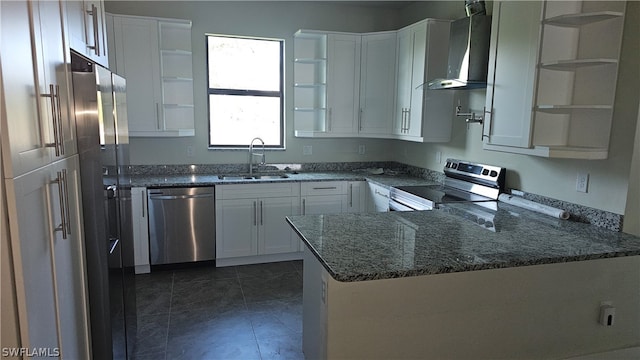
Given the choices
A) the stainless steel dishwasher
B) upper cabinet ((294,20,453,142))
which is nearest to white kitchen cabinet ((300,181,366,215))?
upper cabinet ((294,20,453,142))

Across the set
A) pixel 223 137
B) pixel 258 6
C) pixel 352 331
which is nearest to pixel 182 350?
pixel 352 331

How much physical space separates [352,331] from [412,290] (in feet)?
1.05

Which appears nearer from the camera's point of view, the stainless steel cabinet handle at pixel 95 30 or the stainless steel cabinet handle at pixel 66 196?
the stainless steel cabinet handle at pixel 66 196

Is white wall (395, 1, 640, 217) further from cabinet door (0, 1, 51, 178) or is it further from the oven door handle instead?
cabinet door (0, 1, 51, 178)

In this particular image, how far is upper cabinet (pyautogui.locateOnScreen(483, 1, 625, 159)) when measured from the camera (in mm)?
2330

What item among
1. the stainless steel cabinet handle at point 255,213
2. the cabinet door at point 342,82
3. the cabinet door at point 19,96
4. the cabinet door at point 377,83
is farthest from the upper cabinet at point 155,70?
the cabinet door at point 19,96

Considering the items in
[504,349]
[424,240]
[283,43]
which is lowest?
[504,349]

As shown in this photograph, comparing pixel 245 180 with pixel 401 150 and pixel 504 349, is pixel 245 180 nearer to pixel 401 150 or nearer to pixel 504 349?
pixel 401 150

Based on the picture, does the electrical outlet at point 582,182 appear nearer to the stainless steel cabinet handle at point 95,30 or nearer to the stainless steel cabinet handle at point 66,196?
the stainless steel cabinet handle at point 66,196

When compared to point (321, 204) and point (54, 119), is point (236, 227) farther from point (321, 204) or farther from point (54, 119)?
point (54, 119)

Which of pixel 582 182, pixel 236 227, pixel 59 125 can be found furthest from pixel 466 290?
pixel 236 227

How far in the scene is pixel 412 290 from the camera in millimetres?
1783

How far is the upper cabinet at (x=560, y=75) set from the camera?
233cm

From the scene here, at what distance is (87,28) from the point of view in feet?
6.61
